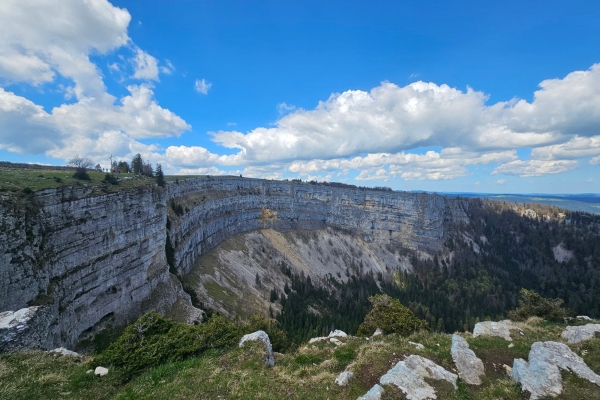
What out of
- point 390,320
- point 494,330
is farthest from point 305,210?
point 494,330

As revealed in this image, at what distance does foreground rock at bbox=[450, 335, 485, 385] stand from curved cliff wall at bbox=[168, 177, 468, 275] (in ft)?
264

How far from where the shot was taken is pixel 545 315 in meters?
34.9

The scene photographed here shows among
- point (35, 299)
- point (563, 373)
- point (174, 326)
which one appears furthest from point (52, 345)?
point (563, 373)

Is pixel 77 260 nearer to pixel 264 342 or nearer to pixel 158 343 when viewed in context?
pixel 158 343

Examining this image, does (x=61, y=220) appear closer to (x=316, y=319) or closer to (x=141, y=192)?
(x=141, y=192)

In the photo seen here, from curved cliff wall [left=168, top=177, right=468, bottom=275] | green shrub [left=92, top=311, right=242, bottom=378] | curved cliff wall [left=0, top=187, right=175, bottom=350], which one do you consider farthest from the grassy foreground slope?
curved cliff wall [left=168, top=177, right=468, bottom=275]

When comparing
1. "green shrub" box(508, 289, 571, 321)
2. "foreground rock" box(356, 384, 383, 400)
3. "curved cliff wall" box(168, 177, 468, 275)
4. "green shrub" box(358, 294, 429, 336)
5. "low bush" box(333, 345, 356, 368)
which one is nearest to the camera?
"foreground rock" box(356, 384, 383, 400)

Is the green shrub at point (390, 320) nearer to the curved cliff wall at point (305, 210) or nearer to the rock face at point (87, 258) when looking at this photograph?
the rock face at point (87, 258)

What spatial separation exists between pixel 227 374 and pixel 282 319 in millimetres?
63386

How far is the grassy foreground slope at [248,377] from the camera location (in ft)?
47.3

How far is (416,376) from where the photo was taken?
16.0m

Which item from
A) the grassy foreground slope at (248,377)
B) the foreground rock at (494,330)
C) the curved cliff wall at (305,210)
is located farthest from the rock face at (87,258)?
the foreground rock at (494,330)

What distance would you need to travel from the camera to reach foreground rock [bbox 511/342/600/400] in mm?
14703

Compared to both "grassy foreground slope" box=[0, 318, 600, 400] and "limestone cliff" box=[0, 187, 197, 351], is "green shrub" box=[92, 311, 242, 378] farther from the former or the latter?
"limestone cliff" box=[0, 187, 197, 351]
